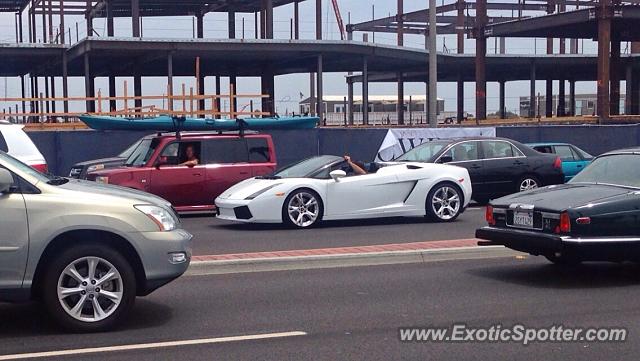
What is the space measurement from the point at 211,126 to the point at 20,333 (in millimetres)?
12734

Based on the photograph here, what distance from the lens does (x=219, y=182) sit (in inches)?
674

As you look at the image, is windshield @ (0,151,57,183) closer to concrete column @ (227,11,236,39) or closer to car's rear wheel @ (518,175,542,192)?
car's rear wheel @ (518,175,542,192)

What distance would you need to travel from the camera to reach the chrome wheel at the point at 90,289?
7.25m

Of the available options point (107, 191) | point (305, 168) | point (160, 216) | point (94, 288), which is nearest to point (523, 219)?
point (160, 216)

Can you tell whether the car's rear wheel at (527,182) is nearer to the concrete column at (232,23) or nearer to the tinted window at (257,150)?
the tinted window at (257,150)

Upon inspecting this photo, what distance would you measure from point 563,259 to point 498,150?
9.09 m

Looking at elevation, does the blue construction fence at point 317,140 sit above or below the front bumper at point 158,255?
above

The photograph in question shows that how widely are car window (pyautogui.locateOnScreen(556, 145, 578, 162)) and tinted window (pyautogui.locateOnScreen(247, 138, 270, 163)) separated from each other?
8.08 metres

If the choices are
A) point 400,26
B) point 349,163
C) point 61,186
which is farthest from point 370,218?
point 400,26

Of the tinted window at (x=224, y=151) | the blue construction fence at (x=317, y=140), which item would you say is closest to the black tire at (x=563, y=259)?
the tinted window at (x=224, y=151)

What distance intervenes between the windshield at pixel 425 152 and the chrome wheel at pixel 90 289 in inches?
433

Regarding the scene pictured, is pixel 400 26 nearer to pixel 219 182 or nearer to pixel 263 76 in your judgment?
pixel 263 76

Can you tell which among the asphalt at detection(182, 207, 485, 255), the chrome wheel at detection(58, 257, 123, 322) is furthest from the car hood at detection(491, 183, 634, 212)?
the chrome wheel at detection(58, 257, 123, 322)

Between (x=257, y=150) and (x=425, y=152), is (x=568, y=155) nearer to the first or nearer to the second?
(x=425, y=152)
